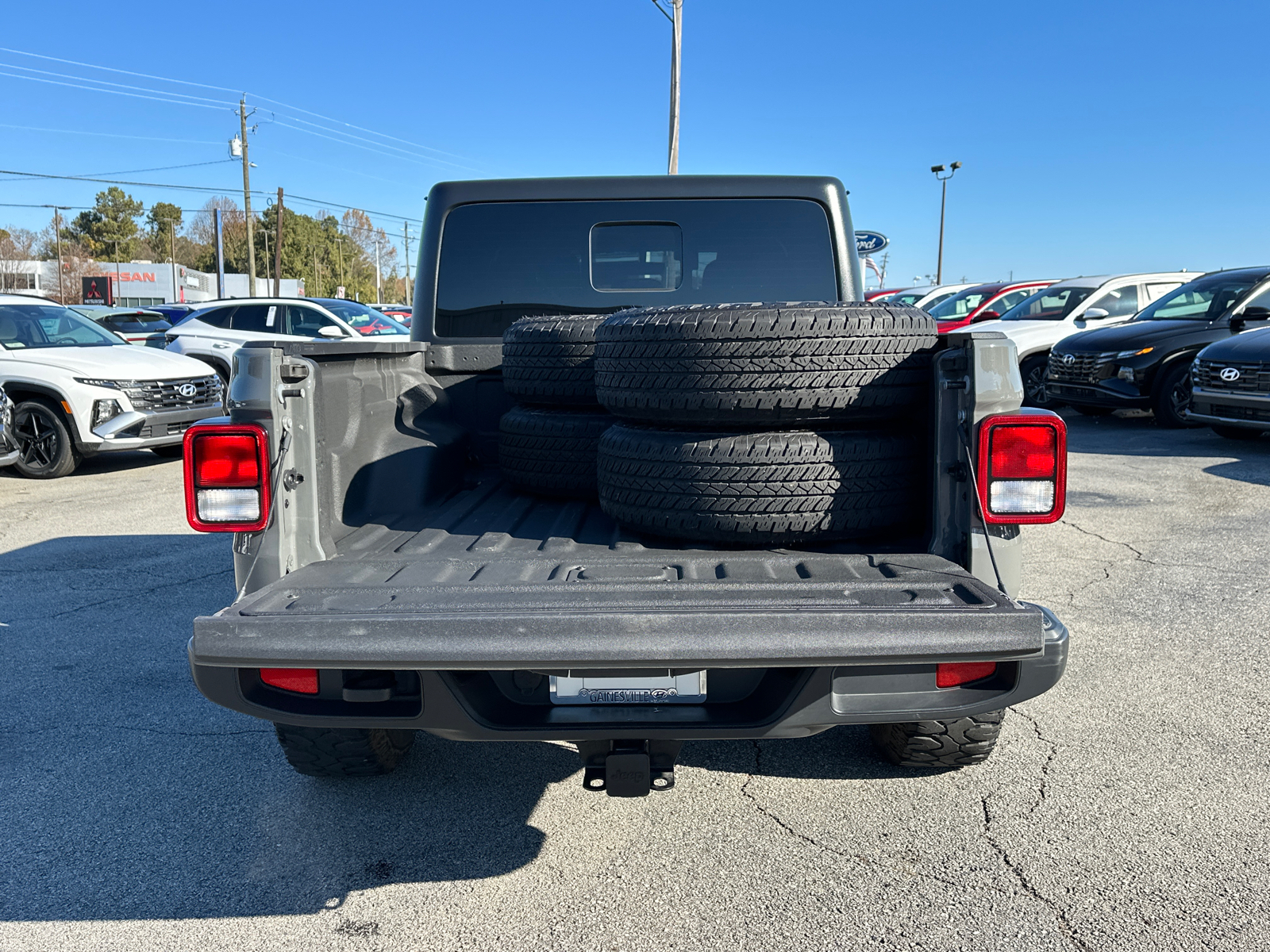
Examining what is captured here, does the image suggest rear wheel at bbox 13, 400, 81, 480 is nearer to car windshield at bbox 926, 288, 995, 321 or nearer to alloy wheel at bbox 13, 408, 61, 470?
alloy wheel at bbox 13, 408, 61, 470

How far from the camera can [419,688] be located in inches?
87.7

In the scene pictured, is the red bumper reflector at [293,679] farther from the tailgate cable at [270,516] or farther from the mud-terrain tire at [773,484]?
the mud-terrain tire at [773,484]

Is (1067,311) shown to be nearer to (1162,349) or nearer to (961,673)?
(1162,349)

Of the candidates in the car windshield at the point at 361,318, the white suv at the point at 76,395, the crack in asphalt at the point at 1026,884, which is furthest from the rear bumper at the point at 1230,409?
the car windshield at the point at 361,318

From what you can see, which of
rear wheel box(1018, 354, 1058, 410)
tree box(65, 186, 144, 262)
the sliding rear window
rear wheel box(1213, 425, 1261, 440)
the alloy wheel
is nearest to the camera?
the sliding rear window

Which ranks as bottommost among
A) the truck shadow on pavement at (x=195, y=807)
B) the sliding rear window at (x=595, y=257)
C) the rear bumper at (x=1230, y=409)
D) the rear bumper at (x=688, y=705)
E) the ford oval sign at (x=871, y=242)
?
the truck shadow on pavement at (x=195, y=807)

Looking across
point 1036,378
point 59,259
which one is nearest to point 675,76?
point 1036,378

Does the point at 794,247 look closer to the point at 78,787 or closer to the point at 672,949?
the point at 672,949

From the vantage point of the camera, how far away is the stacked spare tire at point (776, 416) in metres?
2.45

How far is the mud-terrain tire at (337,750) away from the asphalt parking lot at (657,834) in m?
Result: 0.09

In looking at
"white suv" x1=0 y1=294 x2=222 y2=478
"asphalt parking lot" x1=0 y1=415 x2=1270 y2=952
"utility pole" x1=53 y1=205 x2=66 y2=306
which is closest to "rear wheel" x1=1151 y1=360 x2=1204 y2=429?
"asphalt parking lot" x1=0 y1=415 x2=1270 y2=952

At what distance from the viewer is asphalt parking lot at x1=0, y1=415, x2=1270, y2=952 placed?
2.35 metres

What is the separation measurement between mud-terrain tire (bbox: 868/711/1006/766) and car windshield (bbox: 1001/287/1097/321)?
12.1m

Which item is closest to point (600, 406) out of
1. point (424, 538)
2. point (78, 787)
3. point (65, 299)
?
point (424, 538)
